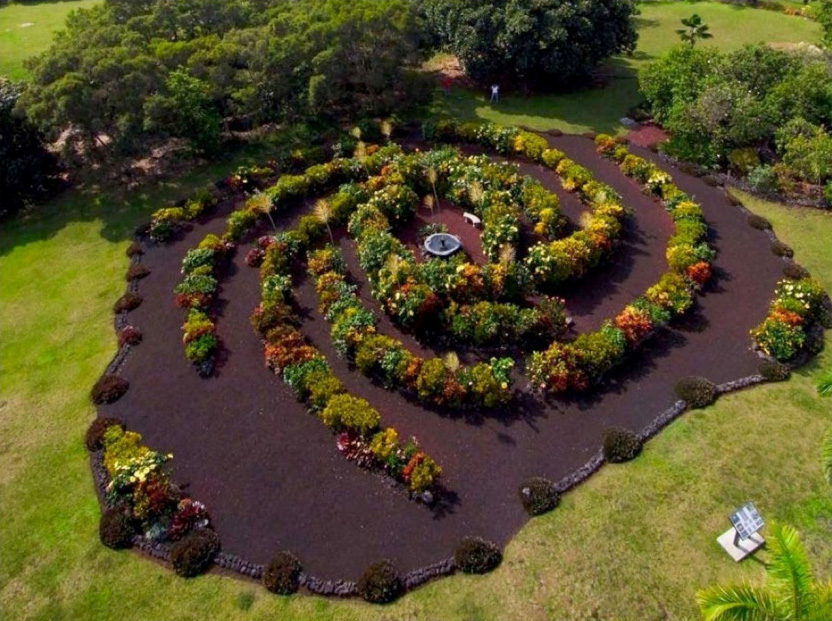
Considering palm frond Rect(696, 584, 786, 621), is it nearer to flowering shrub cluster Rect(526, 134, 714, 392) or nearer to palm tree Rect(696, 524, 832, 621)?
palm tree Rect(696, 524, 832, 621)

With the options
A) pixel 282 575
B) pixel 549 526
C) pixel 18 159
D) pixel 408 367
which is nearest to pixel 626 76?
pixel 408 367

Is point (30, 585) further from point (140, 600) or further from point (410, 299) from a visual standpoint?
point (410, 299)

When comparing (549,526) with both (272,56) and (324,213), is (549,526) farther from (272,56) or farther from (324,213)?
(272,56)

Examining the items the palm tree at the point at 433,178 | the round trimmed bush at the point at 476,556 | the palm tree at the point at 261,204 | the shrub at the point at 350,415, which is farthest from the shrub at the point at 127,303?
the round trimmed bush at the point at 476,556

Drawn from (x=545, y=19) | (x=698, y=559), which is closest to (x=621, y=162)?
(x=545, y=19)

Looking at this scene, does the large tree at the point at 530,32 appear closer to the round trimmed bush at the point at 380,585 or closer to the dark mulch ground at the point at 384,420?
the dark mulch ground at the point at 384,420

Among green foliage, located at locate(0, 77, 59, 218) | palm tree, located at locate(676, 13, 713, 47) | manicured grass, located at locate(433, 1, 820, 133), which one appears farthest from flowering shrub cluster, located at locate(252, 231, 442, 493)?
palm tree, located at locate(676, 13, 713, 47)
